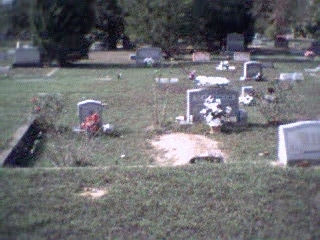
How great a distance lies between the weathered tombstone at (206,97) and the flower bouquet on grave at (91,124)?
2372mm

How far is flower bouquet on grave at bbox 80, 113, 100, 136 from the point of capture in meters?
13.4

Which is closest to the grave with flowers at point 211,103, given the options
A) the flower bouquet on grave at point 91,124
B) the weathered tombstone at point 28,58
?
the flower bouquet on grave at point 91,124

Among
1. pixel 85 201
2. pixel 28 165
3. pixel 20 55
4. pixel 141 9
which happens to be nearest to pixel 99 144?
pixel 28 165

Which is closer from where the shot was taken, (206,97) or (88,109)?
(88,109)

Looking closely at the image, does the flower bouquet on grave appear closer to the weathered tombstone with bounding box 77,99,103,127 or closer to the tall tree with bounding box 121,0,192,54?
the weathered tombstone with bounding box 77,99,103,127

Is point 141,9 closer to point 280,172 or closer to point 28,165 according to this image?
point 28,165

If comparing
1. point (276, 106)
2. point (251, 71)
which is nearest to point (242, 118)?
point (276, 106)

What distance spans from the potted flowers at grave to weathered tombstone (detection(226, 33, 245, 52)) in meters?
25.0

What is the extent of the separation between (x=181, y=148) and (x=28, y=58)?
25.1m

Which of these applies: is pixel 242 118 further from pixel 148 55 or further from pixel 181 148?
pixel 148 55

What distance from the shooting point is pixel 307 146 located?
9.28 metres

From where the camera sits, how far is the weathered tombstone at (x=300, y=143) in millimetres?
9227

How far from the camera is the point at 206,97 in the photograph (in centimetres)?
1509

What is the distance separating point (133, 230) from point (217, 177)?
1.67 m
